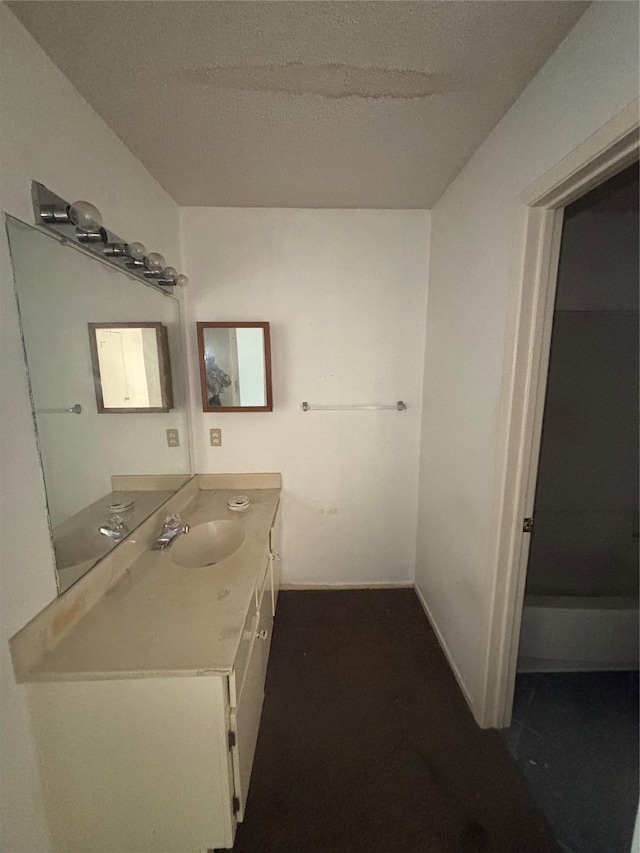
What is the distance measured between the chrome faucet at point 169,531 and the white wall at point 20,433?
0.48m

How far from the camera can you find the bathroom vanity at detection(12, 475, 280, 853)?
0.83 meters

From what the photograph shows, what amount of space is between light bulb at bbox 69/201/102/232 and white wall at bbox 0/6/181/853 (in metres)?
0.10

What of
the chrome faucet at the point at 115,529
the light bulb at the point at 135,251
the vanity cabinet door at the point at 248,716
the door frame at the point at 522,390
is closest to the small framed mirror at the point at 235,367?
the light bulb at the point at 135,251

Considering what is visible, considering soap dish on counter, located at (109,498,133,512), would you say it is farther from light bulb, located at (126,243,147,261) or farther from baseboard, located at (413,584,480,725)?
baseboard, located at (413,584,480,725)

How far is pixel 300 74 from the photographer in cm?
96

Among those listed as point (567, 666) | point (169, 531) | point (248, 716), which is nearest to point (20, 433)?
point (169, 531)

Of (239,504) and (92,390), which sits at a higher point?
(92,390)

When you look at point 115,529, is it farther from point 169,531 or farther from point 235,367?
point 235,367

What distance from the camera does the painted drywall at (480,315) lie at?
783 millimetres

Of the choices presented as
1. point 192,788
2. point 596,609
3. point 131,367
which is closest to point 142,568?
point 192,788

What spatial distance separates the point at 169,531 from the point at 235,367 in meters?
0.97

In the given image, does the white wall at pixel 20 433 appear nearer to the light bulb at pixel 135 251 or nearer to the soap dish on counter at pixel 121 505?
the light bulb at pixel 135 251

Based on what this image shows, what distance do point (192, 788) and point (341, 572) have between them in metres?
1.42

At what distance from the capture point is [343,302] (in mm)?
1914
